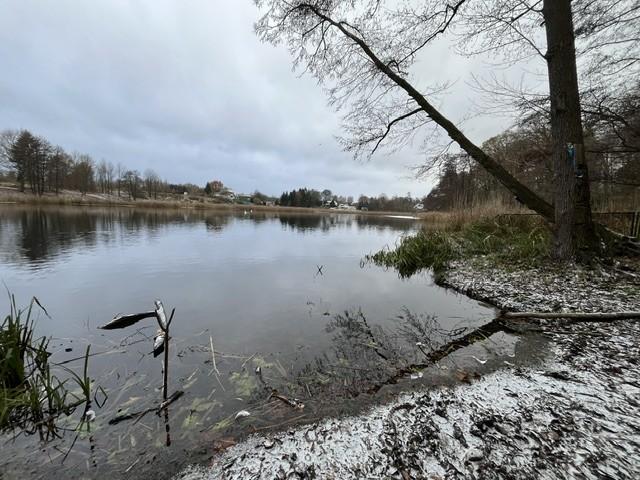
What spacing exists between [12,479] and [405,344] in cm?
363

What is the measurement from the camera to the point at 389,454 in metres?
1.56

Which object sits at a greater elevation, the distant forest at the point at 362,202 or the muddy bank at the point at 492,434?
the distant forest at the point at 362,202

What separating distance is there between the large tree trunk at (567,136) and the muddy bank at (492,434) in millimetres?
3459

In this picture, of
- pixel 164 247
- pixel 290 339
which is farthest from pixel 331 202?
pixel 290 339

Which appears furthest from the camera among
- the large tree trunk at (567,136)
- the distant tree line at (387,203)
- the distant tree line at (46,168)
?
the distant tree line at (387,203)

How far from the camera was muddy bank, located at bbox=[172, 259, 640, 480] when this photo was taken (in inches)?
56.1

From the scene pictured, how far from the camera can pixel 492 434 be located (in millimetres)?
1652

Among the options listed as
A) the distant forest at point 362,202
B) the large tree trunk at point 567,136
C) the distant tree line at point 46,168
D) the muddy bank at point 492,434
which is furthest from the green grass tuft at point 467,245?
the distant forest at point 362,202

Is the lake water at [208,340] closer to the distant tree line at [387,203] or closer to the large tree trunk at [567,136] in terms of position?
the large tree trunk at [567,136]

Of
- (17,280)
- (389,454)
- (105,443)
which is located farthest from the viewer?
(17,280)

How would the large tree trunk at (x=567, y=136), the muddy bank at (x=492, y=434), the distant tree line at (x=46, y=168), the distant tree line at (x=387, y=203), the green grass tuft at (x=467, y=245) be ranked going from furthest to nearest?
1. the distant tree line at (x=387, y=203)
2. the distant tree line at (x=46, y=168)
3. the green grass tuft at (x=467, y=245)
4. the large tree trunk at (x=567, y=136)
5. the muddy bank at (x=492, y=434)

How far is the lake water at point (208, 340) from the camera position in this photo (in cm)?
187

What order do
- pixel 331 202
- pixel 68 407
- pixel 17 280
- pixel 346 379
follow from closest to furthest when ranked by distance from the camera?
pixel 68 407 → pixel 346 379 → pixel 17 280 → pixel 331 202

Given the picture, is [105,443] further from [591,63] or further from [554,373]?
[591,63]
